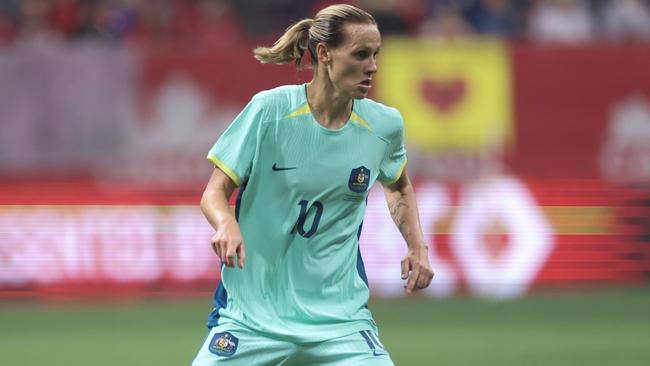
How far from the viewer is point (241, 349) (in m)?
5.07

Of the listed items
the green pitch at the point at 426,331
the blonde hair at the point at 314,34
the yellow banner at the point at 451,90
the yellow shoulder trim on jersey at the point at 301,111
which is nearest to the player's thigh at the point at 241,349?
the yellow shoulder trim on jersey at the point at 301,111

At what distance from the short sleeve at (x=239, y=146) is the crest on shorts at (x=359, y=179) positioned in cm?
41

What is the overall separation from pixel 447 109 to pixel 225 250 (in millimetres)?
9464

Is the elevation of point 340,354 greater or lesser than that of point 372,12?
lesser

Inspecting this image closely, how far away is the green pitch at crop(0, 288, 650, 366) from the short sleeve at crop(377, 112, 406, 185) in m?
3.86

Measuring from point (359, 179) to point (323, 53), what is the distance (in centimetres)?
51

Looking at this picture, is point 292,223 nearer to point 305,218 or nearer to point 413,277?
point 305,218

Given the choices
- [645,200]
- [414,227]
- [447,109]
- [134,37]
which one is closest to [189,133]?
[134,37]

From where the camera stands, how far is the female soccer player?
5.09 meters

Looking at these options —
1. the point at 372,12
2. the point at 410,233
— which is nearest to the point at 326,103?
the point at 410,233

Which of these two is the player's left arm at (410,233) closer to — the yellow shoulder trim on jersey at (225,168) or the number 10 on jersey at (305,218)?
the number 10 on jersey at (305,218)

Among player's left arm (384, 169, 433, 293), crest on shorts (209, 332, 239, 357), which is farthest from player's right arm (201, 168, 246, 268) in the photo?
player's left arm (384, 169, 433, 293)

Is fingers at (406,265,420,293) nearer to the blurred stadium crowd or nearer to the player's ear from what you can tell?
the player's ear

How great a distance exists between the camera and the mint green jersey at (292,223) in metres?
5.13
